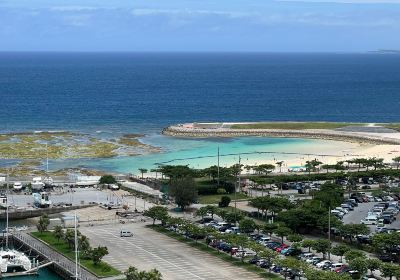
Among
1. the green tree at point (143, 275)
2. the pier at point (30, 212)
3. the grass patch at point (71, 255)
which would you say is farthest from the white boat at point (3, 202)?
the green tree at point (143, 275)

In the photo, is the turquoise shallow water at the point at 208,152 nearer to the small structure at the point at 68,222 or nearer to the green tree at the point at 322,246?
the small structure at the point at 68,222

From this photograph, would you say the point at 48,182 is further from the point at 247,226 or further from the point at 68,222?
the point at 247,226

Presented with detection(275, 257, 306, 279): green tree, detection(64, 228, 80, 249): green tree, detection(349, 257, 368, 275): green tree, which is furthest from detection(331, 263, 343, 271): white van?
detection(64, 228, 80, 249): green tree

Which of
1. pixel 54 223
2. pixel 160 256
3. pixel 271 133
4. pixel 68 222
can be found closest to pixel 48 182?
pixel 54 223

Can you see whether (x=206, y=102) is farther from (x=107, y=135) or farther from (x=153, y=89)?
(x=107, y=135)

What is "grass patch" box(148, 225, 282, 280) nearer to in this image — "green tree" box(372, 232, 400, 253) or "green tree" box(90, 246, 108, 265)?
"green tree" box(90, 246, 108, 265)

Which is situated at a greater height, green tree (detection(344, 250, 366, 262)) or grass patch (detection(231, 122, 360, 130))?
grass patch (detection(231, 122, 360, 130))

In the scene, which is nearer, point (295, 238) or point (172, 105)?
point (295, 238)
